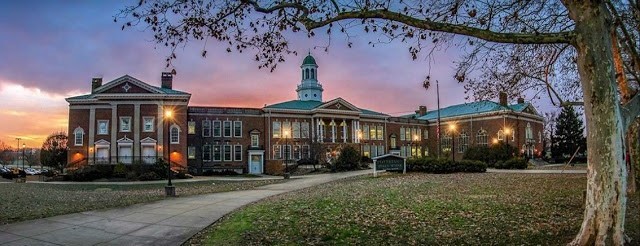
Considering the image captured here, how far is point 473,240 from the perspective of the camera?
26.0 feet

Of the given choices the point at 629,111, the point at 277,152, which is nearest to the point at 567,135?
the point at 277,152

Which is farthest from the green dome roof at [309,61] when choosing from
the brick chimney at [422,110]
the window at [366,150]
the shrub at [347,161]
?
the shrub at [347,161]

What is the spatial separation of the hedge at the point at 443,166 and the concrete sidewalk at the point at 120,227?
61.0ft

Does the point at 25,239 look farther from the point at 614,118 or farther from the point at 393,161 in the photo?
the point at 393,161

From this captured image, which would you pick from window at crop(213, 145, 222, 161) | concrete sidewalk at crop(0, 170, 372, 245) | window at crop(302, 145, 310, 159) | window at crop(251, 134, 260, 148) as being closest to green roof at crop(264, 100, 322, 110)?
window at crop(251, 134, 260, 148)

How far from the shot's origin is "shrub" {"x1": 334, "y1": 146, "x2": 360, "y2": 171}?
43250mm

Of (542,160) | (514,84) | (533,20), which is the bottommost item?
(542,160)

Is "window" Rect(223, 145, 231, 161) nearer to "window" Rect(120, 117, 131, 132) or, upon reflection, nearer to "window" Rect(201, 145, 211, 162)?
"window" Rect(201, 145, 211, 162)

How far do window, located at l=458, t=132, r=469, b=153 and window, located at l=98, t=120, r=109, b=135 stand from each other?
4983 centimetres

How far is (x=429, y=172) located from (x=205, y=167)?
30773mm

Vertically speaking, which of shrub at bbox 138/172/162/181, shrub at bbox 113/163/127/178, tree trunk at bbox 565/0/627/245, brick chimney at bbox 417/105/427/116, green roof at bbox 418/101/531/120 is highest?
brick chimney at bbox 417/105/427/116

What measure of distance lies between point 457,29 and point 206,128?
161 feet

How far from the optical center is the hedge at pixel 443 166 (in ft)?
96.0

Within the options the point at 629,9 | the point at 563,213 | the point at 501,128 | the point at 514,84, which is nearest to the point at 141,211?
the point at 563,213
